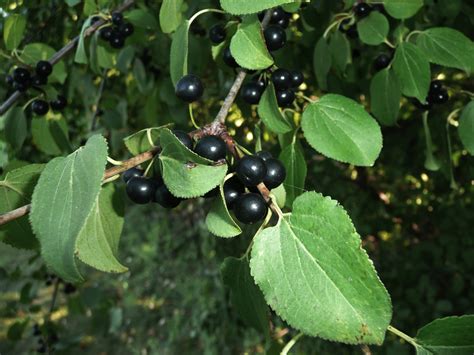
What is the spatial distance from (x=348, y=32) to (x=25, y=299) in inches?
115

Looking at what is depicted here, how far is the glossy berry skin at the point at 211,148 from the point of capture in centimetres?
112

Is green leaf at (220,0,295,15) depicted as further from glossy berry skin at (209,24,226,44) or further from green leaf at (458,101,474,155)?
green leaf at (458,101,474,155)

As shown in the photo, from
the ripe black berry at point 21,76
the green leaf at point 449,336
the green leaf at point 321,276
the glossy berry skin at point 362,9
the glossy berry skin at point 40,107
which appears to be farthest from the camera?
the glossy berry skin at point 40,107

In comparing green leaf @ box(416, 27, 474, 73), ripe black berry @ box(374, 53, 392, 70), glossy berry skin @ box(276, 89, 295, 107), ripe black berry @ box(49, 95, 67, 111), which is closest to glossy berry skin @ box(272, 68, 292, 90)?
glossy berry skin @ box(276, 89, 295, 107)

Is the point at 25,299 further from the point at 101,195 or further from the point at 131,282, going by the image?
the point at 131,282

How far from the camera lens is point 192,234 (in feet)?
19.4

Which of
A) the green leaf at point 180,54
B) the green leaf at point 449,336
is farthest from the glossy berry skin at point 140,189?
the green leaf at point 449,336

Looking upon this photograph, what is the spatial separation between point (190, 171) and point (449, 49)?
1.24 meters

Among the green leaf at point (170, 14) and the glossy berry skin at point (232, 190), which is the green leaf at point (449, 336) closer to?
the glossy berry skin at point (232, 190)

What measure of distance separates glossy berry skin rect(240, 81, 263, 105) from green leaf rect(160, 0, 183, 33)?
334mm

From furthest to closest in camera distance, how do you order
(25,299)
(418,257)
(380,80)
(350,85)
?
(418,257) → (25,299) → (350,85) → (380,80)

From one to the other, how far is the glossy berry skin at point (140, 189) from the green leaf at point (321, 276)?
0.32 meters

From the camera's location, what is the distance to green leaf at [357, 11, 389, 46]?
1886mm

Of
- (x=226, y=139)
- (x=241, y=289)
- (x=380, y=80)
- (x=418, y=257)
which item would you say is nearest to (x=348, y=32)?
(x=380, y=80)
